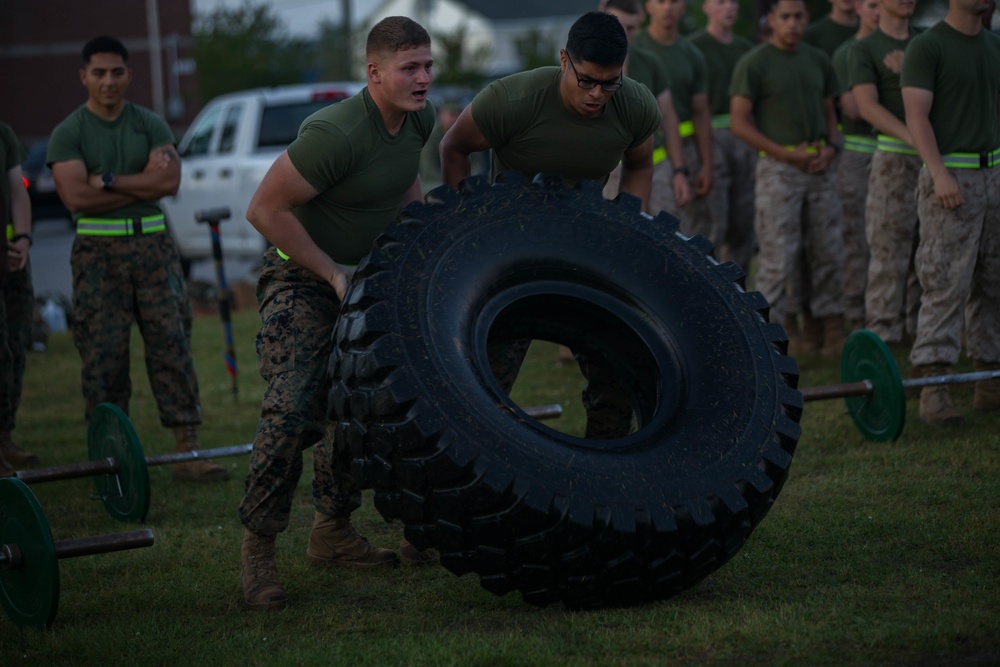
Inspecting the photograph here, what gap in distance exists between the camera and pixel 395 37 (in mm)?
4559

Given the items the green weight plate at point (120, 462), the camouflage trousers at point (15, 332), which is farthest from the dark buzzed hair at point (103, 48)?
the green weight plate at point (120, 462)

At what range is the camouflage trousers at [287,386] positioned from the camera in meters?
4.59

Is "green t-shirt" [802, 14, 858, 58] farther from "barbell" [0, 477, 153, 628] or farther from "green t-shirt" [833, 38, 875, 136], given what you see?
"barbell" [0, 477, 153, 628]

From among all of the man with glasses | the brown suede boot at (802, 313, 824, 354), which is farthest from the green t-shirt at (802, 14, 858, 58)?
the man with glasses

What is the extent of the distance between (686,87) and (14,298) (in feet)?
15.5

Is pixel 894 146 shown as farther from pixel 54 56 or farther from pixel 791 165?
pixel 54 56

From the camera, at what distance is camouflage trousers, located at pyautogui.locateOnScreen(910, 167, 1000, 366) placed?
666cm

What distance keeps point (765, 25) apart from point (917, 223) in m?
4.17

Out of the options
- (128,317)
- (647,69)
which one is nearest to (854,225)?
(647,69)

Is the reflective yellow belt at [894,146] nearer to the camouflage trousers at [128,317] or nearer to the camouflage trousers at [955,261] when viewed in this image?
the camouflage trousers at [955,261]

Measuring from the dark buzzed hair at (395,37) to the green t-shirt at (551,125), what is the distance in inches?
16.5

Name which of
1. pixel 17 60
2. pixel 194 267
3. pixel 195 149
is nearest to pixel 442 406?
Answer: pixel 195 149

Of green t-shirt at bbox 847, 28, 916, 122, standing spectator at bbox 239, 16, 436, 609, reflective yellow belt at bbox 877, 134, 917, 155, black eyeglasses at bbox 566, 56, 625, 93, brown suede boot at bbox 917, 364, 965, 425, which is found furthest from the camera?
green t-shirt at bbox 847, 28, 916, 122

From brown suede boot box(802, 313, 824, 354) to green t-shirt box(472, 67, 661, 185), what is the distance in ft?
14.4
